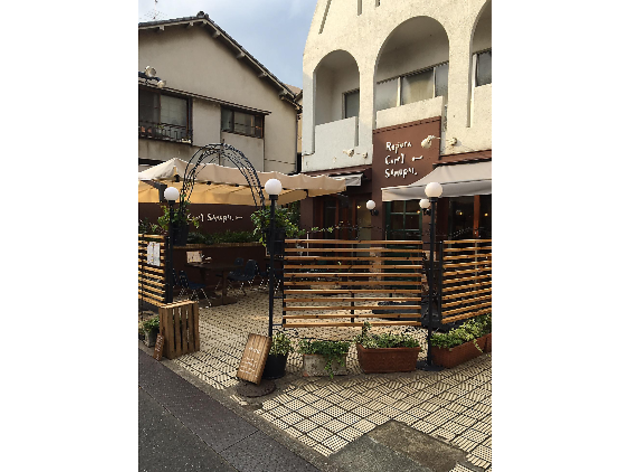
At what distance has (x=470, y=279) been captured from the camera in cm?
624

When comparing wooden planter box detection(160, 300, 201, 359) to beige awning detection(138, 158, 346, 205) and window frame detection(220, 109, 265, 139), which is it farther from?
window frame detection(220, 109, 265, 139)

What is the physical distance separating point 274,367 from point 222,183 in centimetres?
518

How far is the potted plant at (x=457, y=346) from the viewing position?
535 cm

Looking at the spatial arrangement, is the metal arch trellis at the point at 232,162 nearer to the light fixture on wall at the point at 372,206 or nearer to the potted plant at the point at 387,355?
the potted plant at the point at 387,355

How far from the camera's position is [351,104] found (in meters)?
13.7

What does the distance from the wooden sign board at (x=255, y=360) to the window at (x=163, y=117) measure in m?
12.3

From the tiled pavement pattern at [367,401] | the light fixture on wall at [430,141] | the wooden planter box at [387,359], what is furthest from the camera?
the light fixture on wall at [430,141]

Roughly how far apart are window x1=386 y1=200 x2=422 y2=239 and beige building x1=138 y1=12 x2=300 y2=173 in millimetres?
8587

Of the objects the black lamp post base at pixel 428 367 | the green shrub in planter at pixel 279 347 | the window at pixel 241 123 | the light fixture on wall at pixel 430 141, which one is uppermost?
the window at pixel 241 123

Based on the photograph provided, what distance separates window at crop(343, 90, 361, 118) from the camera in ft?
44.2

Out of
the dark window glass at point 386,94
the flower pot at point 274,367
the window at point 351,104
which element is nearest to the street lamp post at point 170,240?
the flower pot at point 274,367

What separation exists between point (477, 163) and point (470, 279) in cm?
441

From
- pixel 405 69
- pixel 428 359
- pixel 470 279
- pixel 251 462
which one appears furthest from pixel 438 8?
pixel 251 462

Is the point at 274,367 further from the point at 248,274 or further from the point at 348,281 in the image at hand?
the point at 248,274
